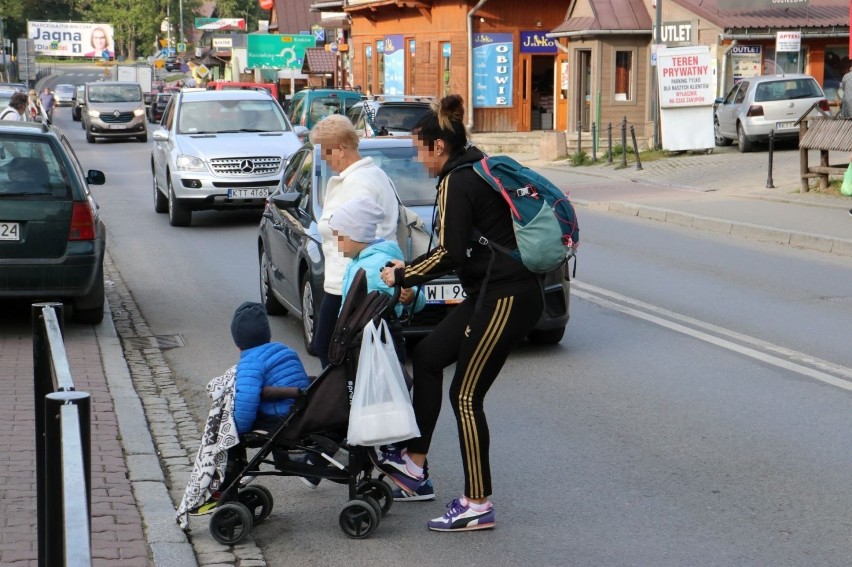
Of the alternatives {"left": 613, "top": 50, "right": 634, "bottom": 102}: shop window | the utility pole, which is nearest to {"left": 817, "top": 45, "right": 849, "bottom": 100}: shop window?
{"left": 613, "top": 50, "right": 634, "bottom": 102}: shop window

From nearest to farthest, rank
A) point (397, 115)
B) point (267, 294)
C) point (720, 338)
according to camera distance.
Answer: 1. point (720, 338)
2. point (267, 294)
3. point (397, 115)

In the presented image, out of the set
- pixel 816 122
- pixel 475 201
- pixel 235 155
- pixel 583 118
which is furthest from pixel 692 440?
pixel 583 118

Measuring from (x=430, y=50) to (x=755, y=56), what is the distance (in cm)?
1383

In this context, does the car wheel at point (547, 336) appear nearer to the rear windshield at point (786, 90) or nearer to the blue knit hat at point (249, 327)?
the blue knit hat at point (249, 327)

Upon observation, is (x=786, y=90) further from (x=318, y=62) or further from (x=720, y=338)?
(x=318, y=62)

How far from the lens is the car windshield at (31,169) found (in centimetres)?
970

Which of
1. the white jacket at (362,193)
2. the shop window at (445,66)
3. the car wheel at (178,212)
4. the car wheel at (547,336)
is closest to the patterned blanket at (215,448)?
the white jacket at (362,193)

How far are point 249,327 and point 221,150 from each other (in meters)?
12.7

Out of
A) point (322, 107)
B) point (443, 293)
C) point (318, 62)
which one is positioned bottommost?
point (443, 293)

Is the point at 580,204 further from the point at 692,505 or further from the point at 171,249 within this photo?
the point at 692,505

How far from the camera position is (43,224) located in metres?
9.67

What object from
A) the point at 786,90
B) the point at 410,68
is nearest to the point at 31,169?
the point at 786,90

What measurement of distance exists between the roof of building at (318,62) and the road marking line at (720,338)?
166ft

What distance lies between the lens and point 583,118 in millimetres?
36594
